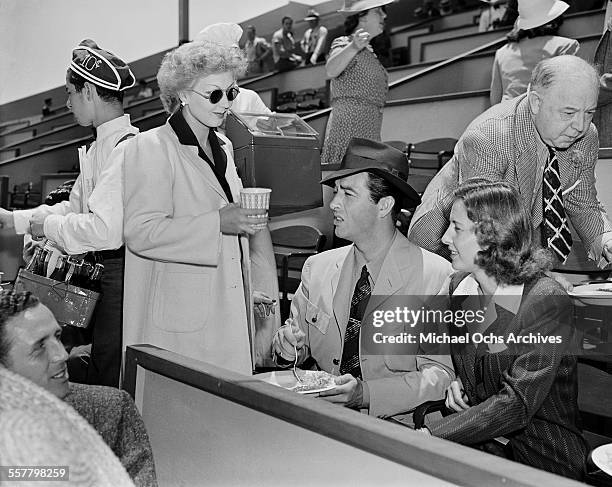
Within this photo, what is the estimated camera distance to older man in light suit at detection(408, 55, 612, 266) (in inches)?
87.0

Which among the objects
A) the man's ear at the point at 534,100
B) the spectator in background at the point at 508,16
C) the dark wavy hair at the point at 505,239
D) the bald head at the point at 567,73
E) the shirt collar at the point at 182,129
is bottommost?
the dark wavy hair at the point at 505,239

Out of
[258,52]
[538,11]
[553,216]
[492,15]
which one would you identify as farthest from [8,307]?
[258,52]

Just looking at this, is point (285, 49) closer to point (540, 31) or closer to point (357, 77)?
point (357, 77)

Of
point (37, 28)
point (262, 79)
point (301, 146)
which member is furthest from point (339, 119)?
point (262, 79)

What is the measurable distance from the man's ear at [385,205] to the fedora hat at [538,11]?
1.84 m

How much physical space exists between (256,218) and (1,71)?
0.70 m

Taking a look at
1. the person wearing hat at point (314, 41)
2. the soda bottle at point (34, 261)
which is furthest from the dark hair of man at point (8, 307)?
the person wearing hat at point (314, 41)

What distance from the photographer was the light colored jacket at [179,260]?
209 centimetres

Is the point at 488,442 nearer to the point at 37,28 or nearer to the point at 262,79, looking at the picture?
the point at 37,28

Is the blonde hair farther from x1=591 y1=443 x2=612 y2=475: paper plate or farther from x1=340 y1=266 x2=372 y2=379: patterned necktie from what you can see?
x1=591 y1=443 x2=612 y2=475: paper plate

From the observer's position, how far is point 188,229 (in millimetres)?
2084

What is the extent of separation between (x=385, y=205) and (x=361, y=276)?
0.22m

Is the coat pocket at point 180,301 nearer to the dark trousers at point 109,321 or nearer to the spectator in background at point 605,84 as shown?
the dark trousers at point 109,321

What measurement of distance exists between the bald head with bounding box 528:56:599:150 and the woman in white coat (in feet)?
2.80
